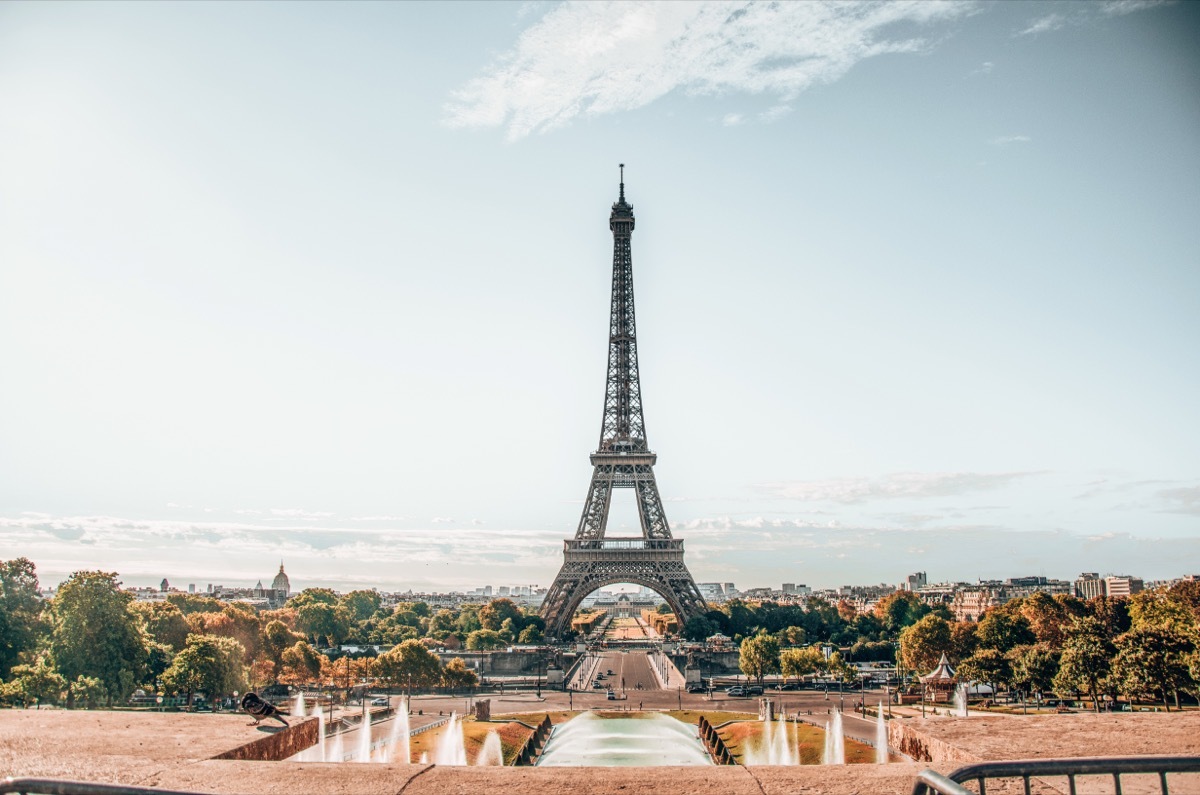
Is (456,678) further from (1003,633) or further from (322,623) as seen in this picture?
(322,623)

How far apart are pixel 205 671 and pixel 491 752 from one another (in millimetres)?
17210

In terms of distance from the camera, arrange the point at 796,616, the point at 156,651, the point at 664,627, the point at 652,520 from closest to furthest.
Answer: the point at 156,651, the point at 652,520, the point at 796,616, the point at 664,627

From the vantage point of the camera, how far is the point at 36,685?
125ft

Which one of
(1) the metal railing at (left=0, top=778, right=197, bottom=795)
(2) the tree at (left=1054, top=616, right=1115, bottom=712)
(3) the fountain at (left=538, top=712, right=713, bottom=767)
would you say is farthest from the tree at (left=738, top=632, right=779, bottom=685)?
(1) the metal railing at (left=0, top=778, right=197, bottom=795)

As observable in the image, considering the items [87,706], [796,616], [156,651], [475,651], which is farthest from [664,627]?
[87,706]

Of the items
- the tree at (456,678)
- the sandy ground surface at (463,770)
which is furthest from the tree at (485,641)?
the sandy ground surface at (463,770)

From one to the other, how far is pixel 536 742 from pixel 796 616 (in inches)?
2660

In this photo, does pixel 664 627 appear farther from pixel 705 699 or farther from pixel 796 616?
pixel 705 699

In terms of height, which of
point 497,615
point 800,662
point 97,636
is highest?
point 97,636

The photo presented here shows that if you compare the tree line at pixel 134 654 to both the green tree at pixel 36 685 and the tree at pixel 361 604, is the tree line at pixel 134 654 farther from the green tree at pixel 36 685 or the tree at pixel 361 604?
the tree at pixel 361 604

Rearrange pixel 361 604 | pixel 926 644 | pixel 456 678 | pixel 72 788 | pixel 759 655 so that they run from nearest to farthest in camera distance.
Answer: pixel 72 788
pixel 926 644
pixel 456 678
pixel 759 655
pixel 361 604

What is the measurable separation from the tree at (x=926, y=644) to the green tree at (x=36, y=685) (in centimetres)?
5235

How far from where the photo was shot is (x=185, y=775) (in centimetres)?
677

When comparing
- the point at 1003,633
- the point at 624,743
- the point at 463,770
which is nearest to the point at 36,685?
the point at 624,743
